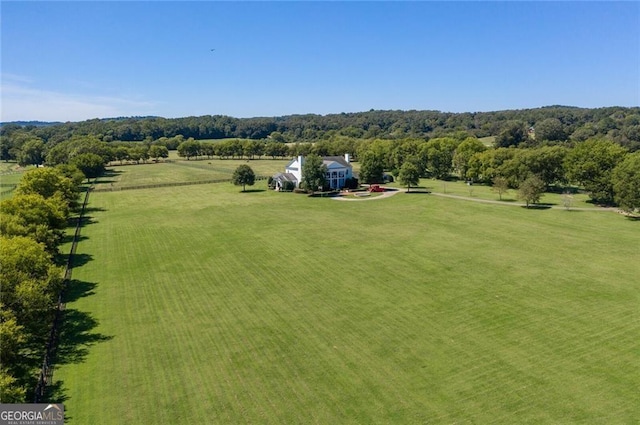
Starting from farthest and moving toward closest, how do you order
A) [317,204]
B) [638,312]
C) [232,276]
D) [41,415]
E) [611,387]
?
[317,204] < [232,276] < [638,312] < [611,387] < [41,415]

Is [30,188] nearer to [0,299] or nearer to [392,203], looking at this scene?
[0,299]

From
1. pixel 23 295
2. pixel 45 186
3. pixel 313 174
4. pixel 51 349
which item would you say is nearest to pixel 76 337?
pixel 51 349

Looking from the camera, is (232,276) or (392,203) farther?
(392,203)

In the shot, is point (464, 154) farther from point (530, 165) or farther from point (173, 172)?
point (173, 172)

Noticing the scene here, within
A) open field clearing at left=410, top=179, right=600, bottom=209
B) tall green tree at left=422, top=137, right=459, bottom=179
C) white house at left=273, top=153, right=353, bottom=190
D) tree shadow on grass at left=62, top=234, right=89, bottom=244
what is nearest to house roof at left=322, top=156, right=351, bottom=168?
white house at left=273, top=153, right=353, bottom=190

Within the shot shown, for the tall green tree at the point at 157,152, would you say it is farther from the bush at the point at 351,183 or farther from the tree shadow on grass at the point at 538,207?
the tree shadow on grass at the point at 538,207

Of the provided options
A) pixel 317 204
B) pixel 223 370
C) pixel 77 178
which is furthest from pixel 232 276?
pixel 77 178

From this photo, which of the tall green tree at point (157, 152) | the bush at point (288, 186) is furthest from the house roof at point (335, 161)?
the tall green tree at point (157, 152)
